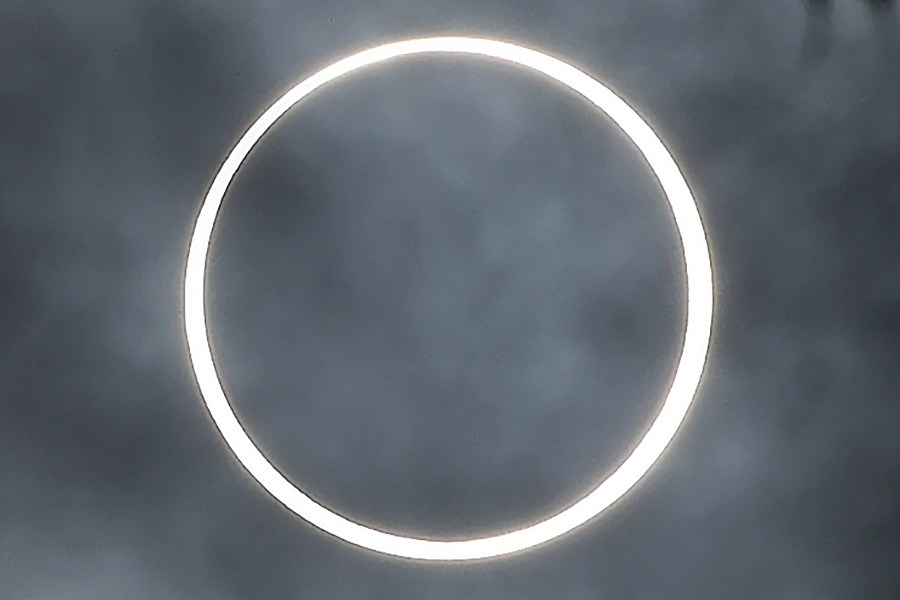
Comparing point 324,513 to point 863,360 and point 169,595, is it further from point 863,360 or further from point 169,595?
point 863,360

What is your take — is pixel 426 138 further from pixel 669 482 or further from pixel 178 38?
pixel 669 482

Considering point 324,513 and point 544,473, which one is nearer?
point 324,513

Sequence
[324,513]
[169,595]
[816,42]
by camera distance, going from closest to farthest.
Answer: [324,513] < [169,595] < [816,42]

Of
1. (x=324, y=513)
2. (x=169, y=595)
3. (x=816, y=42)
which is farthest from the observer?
(x=816, y=42)

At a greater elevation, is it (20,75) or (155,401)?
(20,75)

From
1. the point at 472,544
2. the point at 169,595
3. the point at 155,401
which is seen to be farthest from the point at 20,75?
the point at 472,544

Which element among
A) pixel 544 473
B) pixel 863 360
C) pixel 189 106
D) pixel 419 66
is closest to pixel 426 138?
pixel 419 66

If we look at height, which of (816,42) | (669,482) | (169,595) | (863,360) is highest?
(816,42)
